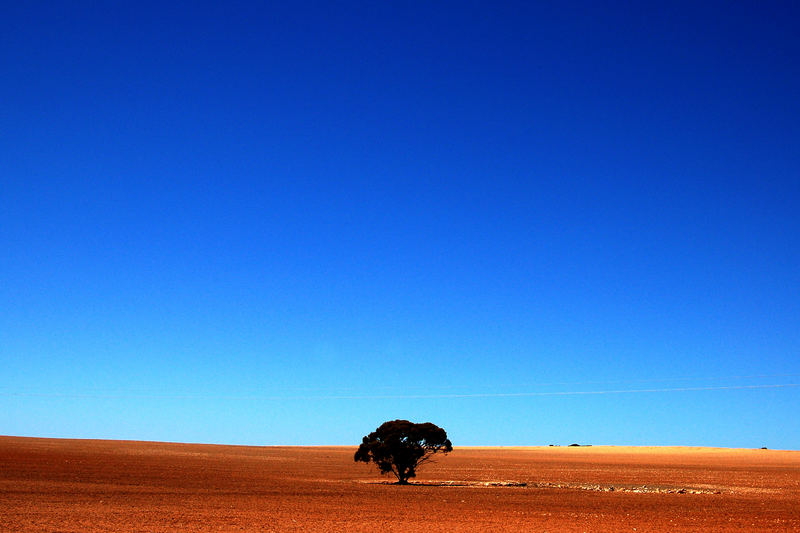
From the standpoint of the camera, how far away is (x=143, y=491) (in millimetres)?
36844

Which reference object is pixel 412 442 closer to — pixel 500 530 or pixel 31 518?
pixel 500 530

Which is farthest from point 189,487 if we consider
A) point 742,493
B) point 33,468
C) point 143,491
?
point 742,493

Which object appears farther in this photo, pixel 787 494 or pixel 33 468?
pixel 33 468

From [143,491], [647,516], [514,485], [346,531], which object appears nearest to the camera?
[346,531]

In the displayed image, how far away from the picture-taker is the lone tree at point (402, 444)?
1881 inches

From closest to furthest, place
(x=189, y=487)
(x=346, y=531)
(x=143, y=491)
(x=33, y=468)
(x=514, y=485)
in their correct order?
(x=346, y=531), (x=143, y=491), (x=189, y=487), (x=514, y=485), (x=33, y=468)

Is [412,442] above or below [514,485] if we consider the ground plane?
above

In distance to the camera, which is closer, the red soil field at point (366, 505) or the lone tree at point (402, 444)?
the red soil field at point (366, 505)

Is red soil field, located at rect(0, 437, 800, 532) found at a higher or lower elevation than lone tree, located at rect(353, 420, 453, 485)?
lower

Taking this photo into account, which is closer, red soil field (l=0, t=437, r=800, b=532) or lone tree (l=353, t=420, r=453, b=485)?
red soil field (l=0, t=437, r=800, b=532)

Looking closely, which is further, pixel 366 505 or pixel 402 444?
Result: pixel 402 444

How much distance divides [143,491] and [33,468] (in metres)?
22.0

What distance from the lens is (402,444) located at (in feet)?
157

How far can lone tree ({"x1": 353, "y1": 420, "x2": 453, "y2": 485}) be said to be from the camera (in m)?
47.8
